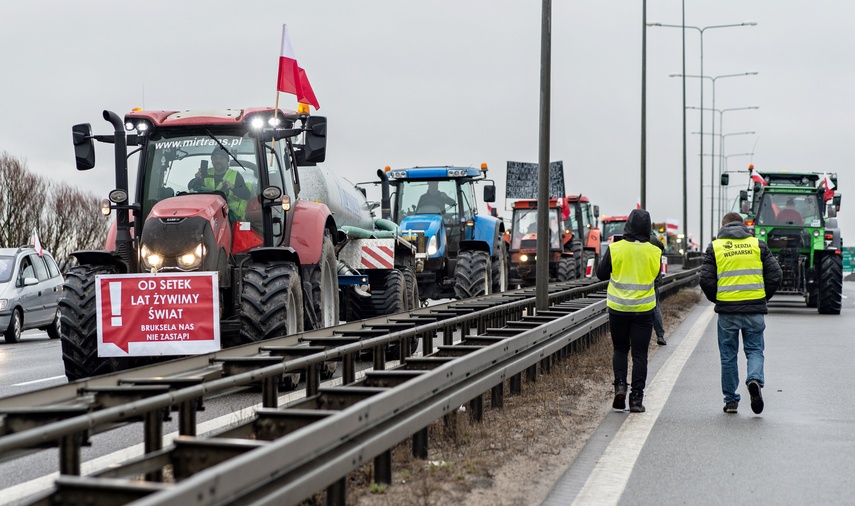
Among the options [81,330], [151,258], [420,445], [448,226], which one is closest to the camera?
[420,445]

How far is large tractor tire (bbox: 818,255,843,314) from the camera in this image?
27359 millimetres

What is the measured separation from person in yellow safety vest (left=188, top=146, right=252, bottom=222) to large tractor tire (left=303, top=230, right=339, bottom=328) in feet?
4.25

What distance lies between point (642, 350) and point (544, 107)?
6028 mm

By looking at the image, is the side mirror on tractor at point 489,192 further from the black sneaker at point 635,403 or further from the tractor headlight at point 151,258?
the black sneaker at point 635,403

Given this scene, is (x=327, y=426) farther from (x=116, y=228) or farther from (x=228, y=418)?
(x=116, y=228)

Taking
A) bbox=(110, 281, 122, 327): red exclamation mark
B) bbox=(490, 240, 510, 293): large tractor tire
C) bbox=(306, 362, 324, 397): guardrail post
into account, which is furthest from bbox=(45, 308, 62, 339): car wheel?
bbox=(306, 362, 324, 397): guardrail post

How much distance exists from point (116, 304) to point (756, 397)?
5920 mm

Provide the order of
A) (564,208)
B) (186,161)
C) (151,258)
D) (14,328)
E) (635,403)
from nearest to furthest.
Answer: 1. (635,403)
2. (151,258)
3. (186,161)
4. (14,328)
5. (564,208)

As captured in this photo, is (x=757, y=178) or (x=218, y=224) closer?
(x=218, y=224)

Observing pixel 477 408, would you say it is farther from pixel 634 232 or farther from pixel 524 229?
pixel 524 229

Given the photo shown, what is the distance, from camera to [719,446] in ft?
29.2

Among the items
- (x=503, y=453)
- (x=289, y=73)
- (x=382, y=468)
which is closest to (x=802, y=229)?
(x=289, y=73)

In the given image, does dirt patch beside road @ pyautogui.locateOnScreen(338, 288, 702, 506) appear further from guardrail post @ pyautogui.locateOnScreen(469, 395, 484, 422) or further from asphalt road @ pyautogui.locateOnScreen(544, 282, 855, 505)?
asphalt road @ pyautogui.locateOnScreen(544, 282, 855, 505)

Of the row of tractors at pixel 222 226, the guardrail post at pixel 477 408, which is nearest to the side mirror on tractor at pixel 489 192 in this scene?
the row of tractors at pixel 222 226
